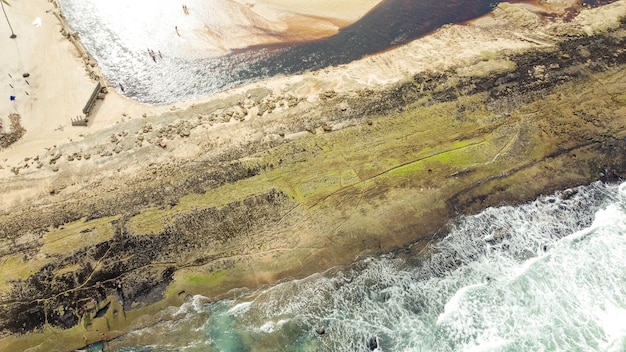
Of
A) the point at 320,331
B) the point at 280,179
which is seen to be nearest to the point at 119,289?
the point at 320,331

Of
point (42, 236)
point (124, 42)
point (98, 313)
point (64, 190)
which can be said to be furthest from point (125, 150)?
point (124, 42)

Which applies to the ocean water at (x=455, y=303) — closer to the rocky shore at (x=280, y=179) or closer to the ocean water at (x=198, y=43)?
the rocky shore at (x=280, y=179)

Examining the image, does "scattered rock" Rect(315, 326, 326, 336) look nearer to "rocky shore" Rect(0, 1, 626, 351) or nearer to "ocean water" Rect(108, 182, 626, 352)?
"ocean water" Rect(108, 182, 626, 352)

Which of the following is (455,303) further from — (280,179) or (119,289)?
(119,289)

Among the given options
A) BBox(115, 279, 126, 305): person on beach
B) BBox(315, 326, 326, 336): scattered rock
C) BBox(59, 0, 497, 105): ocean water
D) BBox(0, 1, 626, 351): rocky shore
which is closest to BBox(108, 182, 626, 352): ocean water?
BBox(315, 326, 326, 336): scattered rock

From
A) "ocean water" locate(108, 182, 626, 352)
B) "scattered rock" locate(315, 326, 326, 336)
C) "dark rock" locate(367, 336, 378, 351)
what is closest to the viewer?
"dark rock" locate(367, 336, 378, 351)

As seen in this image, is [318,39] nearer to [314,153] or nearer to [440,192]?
[314,153]
